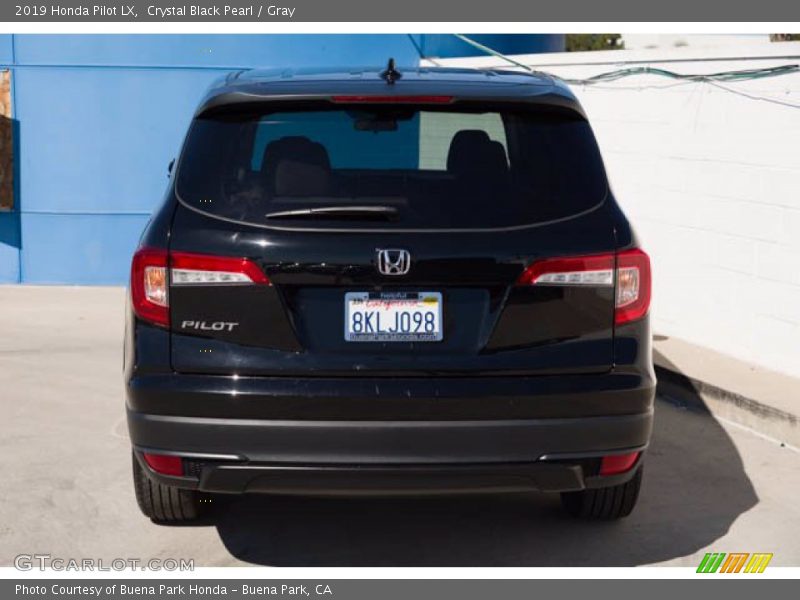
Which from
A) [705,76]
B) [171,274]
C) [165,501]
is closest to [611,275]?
[171,274]

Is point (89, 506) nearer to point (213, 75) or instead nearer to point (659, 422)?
point (659, 422)

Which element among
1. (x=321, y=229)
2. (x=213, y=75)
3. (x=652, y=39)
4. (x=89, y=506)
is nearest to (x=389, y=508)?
(x=89, y=506)

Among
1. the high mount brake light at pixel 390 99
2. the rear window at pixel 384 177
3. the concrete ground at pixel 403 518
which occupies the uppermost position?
the high mount brake light at pixel 390 99

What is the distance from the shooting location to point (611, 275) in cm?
454

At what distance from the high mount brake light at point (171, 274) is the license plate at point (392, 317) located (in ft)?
1.04

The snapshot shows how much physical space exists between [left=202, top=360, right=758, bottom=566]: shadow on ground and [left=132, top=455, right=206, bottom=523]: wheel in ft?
0.53

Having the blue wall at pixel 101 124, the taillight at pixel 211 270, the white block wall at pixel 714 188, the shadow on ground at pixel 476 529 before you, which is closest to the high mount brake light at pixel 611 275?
the taillight at pixel 211 270

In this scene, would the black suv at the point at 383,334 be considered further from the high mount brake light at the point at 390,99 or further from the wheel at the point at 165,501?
the wheel at the point at 165,501

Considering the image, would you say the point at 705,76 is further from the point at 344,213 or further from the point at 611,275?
the point at 344,213

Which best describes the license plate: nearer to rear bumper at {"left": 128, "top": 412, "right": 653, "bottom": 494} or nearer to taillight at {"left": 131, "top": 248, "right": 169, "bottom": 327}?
rear bumper at {"left": 128, "top": 412, "right": 653, "bottom": 494}

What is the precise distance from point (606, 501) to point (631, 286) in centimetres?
119
